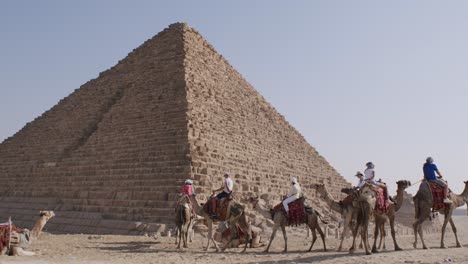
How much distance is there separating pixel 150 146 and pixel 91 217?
3.78m

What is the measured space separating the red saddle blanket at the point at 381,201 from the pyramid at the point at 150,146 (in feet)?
23.9

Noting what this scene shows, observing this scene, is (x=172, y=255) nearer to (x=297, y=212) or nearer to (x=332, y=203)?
(x=297, y=212)

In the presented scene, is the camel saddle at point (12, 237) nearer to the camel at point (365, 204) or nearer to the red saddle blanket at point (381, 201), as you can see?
the camel at point (365, 204)

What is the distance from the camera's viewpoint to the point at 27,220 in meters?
18.3

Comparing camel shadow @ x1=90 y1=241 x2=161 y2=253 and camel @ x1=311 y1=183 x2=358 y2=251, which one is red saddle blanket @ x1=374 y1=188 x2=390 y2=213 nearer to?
camel @ x1=311 y1=183 x2=358 y2=251

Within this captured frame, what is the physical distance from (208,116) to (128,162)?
4485 millimetres

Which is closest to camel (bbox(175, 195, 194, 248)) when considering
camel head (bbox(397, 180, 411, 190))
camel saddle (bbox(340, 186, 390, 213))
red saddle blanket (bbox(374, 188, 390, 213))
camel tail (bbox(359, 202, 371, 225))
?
camel saddle (bbox(340, 186, 390, 213))

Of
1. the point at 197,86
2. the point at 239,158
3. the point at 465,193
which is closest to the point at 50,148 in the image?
the point at 197,86

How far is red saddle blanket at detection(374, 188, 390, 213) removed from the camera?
9.36m

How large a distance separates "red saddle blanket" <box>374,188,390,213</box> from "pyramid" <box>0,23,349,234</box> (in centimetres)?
729

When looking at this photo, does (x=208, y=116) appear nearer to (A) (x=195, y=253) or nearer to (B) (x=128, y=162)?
(B) (x=128, y=162)

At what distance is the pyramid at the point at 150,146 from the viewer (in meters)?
16.4

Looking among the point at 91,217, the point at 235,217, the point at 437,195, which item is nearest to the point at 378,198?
the point at 437,195

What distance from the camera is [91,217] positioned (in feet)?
53.9
